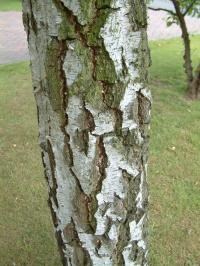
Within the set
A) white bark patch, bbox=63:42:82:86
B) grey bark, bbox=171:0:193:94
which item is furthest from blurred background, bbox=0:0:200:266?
white bark patch, bbox=63:42:82:86

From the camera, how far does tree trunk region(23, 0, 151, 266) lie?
133 centimetres

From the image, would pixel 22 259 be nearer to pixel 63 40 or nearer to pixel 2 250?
pixel 2 250

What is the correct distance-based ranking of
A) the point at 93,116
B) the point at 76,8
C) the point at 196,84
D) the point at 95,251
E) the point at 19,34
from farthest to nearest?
the point at 19,34 → the point at 196,84 → the point at 95,251 → the point at 93,116 → the point at 76,8

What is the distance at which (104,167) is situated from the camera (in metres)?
1.54

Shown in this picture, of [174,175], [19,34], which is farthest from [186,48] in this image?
[19,34]

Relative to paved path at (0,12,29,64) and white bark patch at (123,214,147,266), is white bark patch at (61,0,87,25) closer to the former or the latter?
white bark patch at (123,214,147,266)

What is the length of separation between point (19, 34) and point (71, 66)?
34.7ft

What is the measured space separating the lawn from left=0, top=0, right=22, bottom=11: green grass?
35.3 ft

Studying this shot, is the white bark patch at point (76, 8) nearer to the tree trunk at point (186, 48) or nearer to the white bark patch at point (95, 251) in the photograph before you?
the white bark patch at point (95, 251)

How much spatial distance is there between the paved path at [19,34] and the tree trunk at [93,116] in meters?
7.24

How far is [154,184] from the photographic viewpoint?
3836mm

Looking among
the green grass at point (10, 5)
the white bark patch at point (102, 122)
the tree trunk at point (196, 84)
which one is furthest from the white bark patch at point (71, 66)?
the green grass at point (10, 5)

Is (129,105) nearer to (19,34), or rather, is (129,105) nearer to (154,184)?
(154,184)

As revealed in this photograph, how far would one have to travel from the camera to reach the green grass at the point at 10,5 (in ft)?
52.7
